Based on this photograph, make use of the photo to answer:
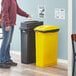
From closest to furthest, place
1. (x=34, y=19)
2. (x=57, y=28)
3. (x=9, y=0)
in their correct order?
(x=9, y=0) < (x=57, y=28) < (x=34, y=19)

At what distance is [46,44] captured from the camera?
217 inches

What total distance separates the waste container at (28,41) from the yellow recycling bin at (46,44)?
9.8 inches

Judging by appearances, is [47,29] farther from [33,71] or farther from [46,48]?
[33,71]

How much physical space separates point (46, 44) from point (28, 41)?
48 cm

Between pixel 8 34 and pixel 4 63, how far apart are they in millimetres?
653

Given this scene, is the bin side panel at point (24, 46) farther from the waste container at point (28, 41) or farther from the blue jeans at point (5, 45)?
the blue jeans at point (5, 45)

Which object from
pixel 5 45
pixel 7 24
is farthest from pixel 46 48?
pixel 7 24

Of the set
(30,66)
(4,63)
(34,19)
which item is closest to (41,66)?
(30,66)

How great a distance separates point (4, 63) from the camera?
18.4 feet

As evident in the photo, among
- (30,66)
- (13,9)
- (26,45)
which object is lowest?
(30,66)

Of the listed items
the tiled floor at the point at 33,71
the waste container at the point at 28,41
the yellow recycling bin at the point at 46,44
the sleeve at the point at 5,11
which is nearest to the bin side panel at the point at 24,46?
the waste container at the point at 28,41

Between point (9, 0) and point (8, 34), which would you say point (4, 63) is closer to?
point (8, 34)

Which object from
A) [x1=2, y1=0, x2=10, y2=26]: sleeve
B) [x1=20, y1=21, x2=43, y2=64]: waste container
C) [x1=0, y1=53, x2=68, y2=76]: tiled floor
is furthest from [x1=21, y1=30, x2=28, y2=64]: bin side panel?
[x1=2, y1=0, x2=10, y2=26]: sleeve

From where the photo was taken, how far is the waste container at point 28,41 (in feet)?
18.9
